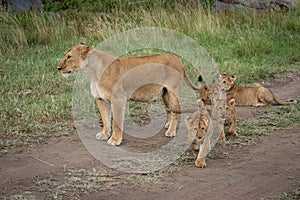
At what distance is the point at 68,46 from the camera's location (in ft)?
33.0

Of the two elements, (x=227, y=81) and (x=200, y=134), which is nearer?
(x=200, y=134)

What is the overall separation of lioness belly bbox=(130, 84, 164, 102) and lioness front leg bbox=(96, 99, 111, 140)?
0.87 feet

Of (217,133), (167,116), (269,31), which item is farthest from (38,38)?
(217,133)

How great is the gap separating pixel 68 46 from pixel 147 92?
190 inches

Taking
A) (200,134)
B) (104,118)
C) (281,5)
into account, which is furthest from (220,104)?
(281,5)

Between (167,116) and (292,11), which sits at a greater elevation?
(167,116)

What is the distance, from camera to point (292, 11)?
44.8 feet

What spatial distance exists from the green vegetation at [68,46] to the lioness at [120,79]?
0.71m

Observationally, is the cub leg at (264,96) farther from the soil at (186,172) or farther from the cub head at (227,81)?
the soil at (186,172)

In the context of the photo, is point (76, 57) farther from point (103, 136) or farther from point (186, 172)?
point (186, 172)

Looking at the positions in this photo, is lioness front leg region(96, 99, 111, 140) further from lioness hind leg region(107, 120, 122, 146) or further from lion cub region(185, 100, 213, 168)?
lion cub region(185, 100, 213, 168)

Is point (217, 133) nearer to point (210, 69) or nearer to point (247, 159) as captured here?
point (247, 159)

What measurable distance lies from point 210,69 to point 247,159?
3.62m

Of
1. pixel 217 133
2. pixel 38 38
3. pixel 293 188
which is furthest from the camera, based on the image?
pixel 38 38
